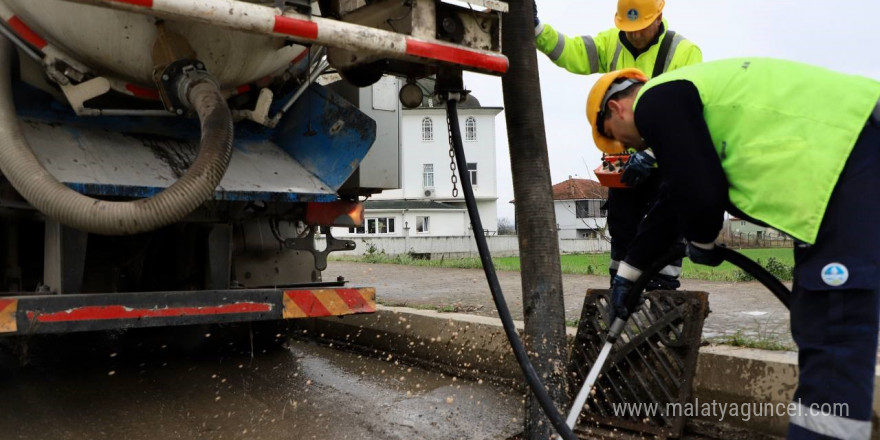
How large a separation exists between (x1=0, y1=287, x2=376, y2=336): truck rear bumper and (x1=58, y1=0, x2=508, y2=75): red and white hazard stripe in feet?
4.59

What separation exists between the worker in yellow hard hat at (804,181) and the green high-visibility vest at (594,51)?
5.46 feet

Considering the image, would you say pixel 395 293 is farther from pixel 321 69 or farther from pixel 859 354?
pixel 859 354

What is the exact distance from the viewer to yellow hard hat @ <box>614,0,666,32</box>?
3611mm

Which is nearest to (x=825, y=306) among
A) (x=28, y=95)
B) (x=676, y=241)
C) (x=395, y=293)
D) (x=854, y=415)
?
(x=854, y=415)

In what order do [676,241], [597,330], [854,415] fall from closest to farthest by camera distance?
[854,415] → [676,241] → [597,330]

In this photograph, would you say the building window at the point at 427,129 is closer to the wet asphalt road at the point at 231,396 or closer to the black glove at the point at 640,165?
the wet asphalt road at the point at 231,396

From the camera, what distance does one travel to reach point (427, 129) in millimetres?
41562

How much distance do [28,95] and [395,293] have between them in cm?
408

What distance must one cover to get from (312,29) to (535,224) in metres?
1.28

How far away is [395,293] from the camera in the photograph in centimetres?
687

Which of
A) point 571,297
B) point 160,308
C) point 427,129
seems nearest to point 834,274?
point 160,308

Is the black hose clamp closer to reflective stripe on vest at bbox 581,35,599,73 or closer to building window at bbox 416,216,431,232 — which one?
reflective stripe on vest at bbox 581,35,599,73

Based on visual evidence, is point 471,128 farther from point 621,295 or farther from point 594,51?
point 621,295

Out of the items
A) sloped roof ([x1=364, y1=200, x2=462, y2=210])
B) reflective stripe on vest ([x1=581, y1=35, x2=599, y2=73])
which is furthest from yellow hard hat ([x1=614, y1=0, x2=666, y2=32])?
sloped roof ([x1=364, y1=200, x2=462, y2=210])
